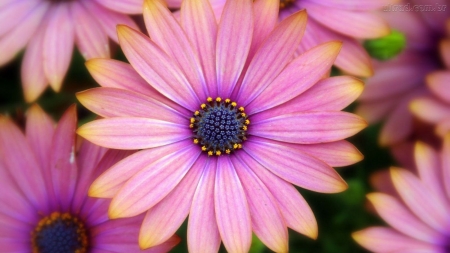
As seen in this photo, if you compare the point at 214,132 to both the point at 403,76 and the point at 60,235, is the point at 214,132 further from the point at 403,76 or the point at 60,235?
the point at 403,76

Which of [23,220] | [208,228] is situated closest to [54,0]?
[23,220]

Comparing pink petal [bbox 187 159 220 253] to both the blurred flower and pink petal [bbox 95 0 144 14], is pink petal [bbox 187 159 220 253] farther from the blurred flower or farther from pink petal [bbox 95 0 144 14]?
the blurred flower

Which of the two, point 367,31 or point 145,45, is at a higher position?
point 367,31

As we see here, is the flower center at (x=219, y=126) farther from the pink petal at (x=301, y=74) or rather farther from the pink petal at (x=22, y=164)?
the pink petal at (x=22, y=164)

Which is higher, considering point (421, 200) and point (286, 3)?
point (286, 3)

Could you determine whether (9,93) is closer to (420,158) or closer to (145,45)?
(145,45)

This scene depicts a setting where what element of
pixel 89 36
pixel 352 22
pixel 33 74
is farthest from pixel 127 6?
pixel 352 22
